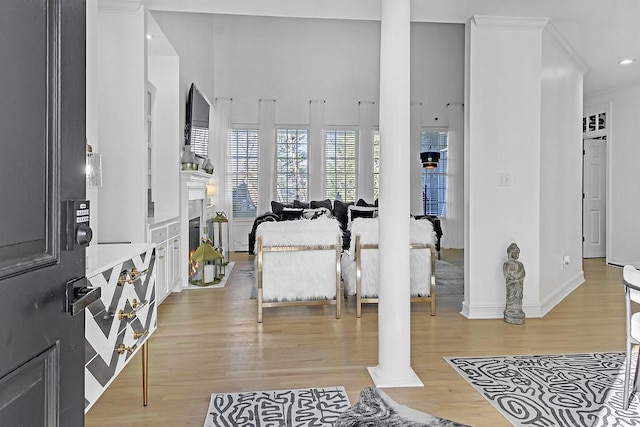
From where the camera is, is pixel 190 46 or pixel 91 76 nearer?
pixel 91 76

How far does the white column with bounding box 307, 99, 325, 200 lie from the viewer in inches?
343

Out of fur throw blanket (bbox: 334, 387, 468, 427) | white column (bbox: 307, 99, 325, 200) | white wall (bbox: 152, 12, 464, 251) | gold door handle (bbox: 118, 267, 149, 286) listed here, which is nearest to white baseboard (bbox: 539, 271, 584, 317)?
fur throw blanket (bbox: 334, 387, 468, 427)

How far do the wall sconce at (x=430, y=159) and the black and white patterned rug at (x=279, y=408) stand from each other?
258 inches

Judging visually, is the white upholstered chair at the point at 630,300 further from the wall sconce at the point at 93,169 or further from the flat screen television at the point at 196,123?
the flat screen television at the point at 196,123

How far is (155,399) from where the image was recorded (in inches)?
92.5

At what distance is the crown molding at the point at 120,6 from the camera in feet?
11.9

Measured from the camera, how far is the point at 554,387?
247 centimetres

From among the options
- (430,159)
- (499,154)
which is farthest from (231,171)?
(499,154)

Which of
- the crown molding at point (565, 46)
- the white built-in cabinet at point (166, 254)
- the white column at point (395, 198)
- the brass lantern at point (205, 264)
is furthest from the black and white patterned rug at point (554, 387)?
the brass lantern at point (205, 264)

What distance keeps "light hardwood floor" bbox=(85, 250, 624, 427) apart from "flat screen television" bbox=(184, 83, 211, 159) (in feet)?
7.51

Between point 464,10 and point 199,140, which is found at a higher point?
point 464,10

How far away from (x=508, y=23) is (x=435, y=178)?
18.3 ft

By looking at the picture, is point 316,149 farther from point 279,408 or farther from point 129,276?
point 129,276

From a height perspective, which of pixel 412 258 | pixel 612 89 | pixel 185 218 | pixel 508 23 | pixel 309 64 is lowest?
pixel 412 258
